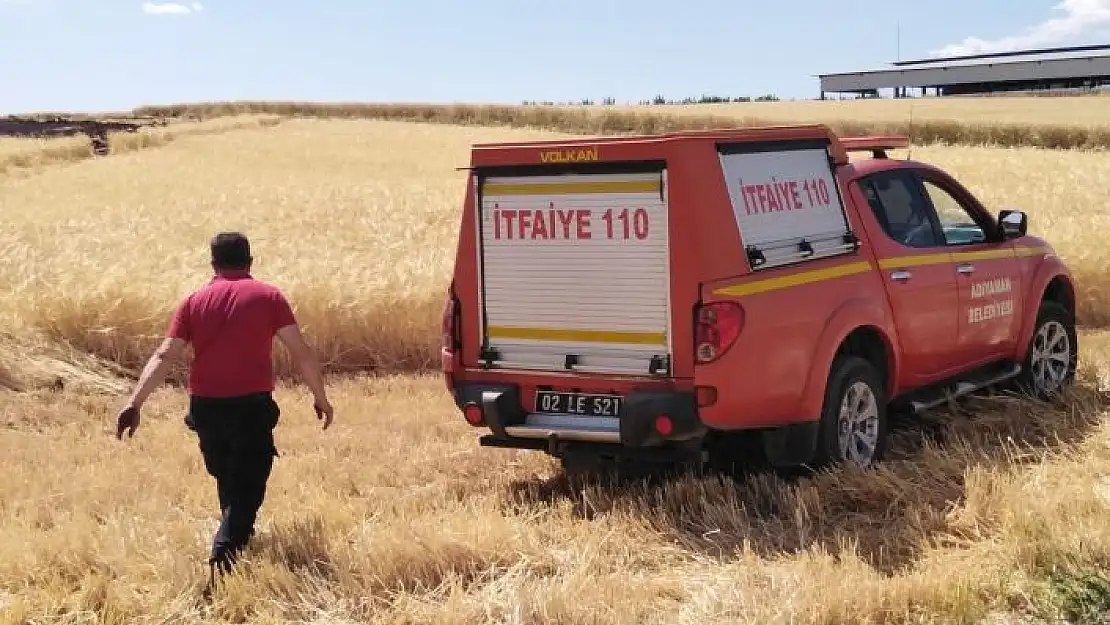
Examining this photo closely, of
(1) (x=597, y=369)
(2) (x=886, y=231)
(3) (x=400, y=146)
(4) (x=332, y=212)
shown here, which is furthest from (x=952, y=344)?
(3) (x=400, y=146)

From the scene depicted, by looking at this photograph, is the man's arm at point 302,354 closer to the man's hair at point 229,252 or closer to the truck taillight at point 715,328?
the man's hair at point 229,252

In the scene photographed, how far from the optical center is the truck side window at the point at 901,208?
6.88 meters

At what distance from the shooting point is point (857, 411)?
638cm

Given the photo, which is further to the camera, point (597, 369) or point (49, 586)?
point (597, 369)

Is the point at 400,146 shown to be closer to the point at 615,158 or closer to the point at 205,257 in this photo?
the point at 205,257

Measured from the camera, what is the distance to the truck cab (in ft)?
18.6

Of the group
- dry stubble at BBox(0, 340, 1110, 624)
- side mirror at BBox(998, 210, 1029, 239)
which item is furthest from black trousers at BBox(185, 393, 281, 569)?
side mirror at BBox(998, 210, 1029, 239)

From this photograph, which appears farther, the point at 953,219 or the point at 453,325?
the point at 953,219

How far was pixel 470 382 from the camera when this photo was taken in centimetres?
637

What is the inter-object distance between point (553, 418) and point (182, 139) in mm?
36106

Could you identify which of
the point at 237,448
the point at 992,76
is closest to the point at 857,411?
the point at 237,448

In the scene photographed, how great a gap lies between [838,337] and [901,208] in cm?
141

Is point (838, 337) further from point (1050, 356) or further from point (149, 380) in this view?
point (149, 380)

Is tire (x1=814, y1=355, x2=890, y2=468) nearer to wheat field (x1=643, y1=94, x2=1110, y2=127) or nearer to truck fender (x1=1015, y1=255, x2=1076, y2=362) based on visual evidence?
truck fender (x1=1015, y1=255, x2=1076, y2=362)
